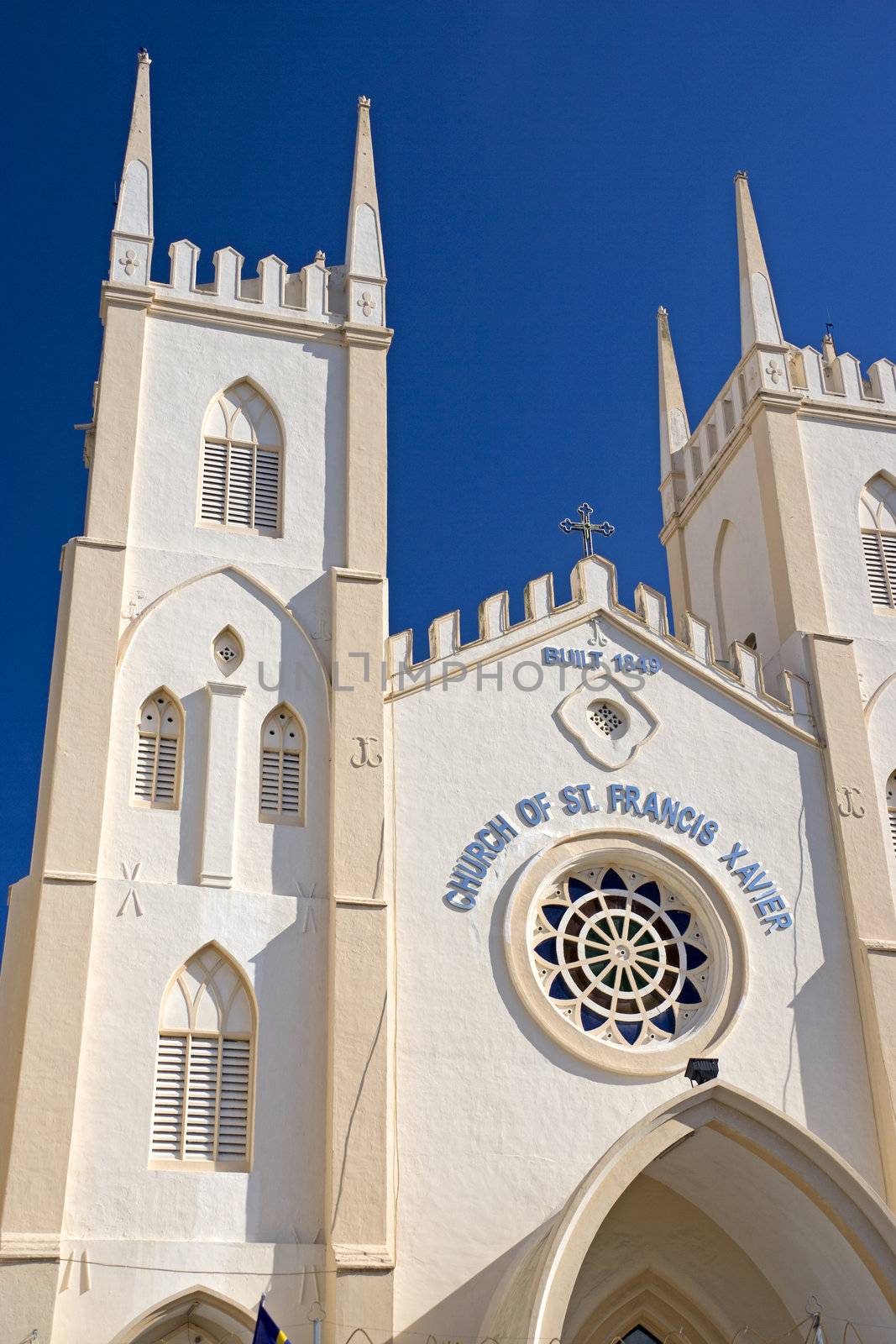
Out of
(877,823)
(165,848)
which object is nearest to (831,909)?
(877,823)

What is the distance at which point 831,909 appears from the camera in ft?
65.1

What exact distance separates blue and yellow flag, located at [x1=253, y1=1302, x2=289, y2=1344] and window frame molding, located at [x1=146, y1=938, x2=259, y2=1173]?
2030 mm

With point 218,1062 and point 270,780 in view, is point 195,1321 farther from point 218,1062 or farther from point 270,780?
point 270,780

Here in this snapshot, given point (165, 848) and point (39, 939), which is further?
point (165, 848)

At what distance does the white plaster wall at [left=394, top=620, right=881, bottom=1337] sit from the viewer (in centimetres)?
1688

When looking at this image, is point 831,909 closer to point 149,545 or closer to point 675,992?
point 675,992

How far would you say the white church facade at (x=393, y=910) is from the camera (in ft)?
52.5

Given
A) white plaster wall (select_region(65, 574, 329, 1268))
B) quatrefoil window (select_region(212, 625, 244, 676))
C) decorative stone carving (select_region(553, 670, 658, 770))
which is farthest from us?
decorative stone carving (select_region(553, 670, 658, 770))

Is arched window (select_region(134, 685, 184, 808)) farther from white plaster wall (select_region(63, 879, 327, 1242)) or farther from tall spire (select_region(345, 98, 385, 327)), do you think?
tall spire (select_region(345, 98, 385, 327))

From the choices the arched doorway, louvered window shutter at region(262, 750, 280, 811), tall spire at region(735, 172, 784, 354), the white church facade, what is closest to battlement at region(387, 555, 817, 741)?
the white church facade

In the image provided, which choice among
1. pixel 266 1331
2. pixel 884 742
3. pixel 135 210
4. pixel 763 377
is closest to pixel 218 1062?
pixel 266 1331

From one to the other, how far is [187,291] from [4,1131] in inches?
466

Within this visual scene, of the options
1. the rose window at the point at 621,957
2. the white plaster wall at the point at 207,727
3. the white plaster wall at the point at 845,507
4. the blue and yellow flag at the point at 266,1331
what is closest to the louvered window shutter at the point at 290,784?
the white plaster wall at the point at 207,727

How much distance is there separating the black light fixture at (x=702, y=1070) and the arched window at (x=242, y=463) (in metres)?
8.89
